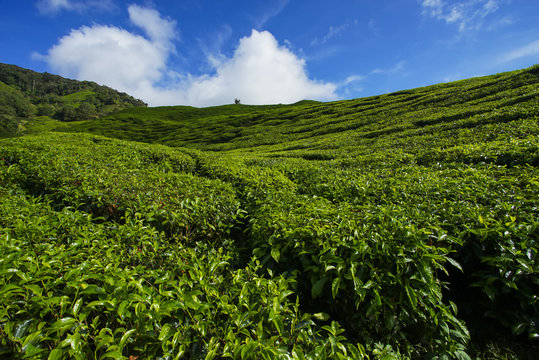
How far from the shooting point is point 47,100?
143m

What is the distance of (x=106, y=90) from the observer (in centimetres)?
19775

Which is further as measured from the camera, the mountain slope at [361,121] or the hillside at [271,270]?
the mountain slope at [361,121]

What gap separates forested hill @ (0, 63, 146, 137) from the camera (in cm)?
11106

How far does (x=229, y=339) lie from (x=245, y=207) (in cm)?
417

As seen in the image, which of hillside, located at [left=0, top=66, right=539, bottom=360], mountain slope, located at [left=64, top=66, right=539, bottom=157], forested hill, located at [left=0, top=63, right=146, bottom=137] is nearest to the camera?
hillside, located at [left=0, top=66, right=539, bottom=360]

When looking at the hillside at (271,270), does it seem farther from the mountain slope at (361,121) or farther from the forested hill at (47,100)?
the forested hill at (47,100)

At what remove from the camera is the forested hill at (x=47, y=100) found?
111 meters

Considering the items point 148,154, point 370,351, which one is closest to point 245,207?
point 370,351

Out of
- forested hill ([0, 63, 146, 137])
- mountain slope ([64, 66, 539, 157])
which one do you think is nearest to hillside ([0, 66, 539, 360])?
mountain slope ([64, 66, 539, 157])

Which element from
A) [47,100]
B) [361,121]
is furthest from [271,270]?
[47,100]

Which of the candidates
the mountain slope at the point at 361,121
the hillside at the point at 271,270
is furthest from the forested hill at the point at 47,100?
the hillside at the point at 271,270

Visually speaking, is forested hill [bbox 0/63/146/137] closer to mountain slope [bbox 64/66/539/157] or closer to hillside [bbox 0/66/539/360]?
mountain slope [bbox 64/66/539/157]

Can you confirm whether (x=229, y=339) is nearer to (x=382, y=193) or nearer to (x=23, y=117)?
(x=382, y=193)

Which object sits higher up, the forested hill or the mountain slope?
the forested hill
